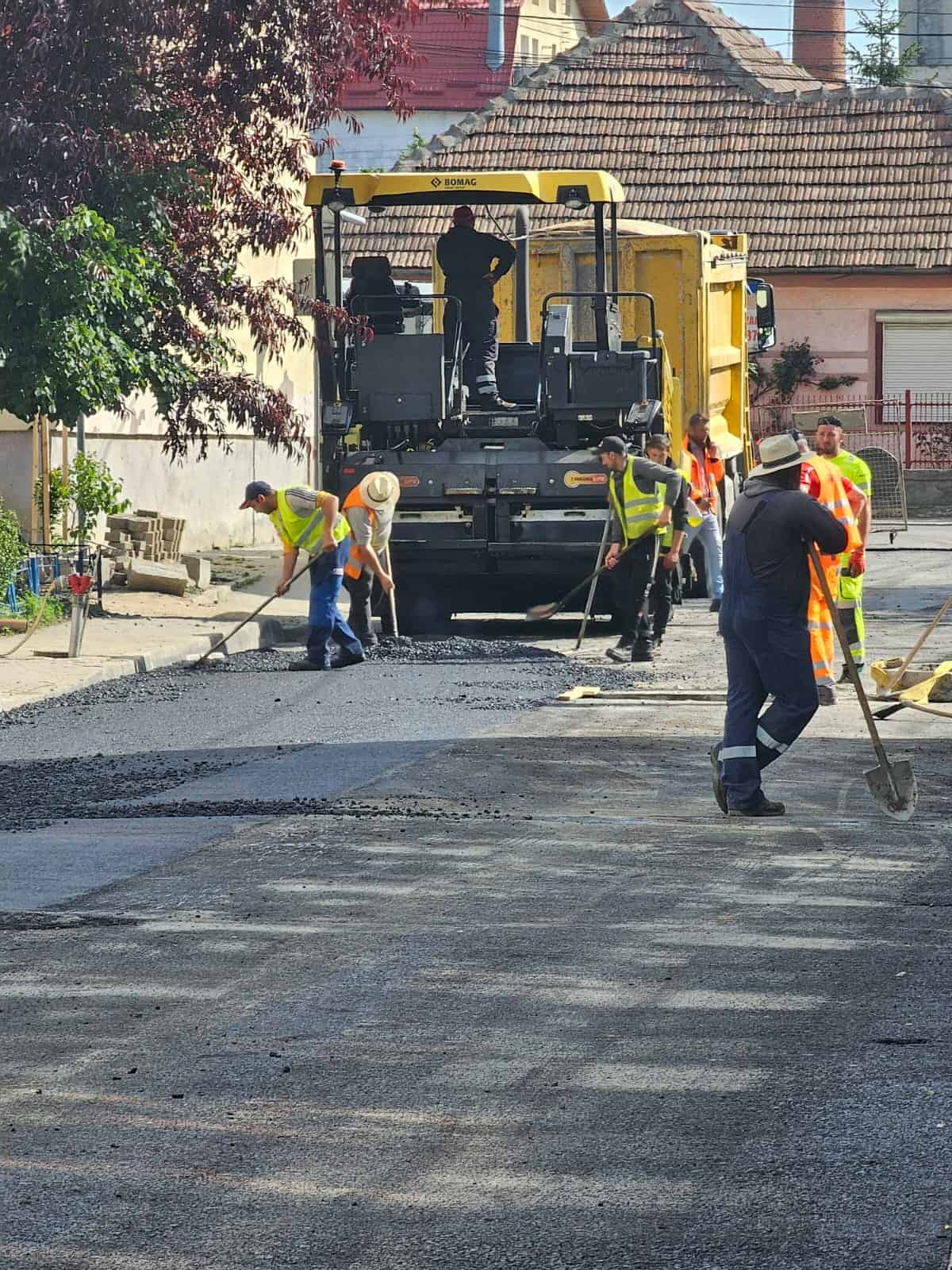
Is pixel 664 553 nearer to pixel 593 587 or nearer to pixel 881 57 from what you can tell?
pixel 593 587

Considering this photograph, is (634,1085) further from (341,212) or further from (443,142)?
(443,142)

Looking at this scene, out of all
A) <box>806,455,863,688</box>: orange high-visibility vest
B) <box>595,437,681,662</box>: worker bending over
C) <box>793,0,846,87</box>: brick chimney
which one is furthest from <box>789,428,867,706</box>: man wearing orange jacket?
<box>793,0,846,87</box>: brick chimney

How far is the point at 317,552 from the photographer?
589 inches

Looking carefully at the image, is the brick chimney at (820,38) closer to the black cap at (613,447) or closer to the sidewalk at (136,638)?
the sidewalk at (136,638)

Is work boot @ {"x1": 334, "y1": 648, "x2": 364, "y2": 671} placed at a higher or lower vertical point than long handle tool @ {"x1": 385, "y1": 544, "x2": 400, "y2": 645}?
lower

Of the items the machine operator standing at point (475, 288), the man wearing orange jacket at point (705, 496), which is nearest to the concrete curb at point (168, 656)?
the machine operator standing at point (475, 288)

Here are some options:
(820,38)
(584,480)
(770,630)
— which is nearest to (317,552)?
(584,480)

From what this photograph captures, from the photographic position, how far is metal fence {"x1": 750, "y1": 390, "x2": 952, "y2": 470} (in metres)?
32.3

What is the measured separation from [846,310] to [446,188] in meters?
18.3

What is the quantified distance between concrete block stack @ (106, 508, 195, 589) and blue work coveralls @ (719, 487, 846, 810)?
11568 millimetres

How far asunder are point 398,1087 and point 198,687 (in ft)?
29.3

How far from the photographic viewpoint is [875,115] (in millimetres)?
35156

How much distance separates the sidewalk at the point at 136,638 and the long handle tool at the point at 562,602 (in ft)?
7.59

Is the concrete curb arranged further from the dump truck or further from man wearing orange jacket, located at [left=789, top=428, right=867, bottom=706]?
man wearing orange jacket, located at [left=789, top=428, right=867, bottom=706]
